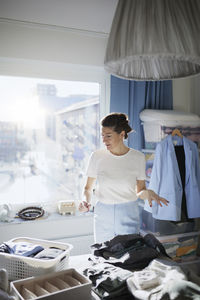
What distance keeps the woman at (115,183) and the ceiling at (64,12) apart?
3.07 feet

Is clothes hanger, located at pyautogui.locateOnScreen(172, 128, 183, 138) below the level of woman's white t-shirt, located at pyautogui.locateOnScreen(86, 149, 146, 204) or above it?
above

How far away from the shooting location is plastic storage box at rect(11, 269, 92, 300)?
3.48 feet

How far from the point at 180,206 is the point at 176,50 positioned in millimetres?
1910

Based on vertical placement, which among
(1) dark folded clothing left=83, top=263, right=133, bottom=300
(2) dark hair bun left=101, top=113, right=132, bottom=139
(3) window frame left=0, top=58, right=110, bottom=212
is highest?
(3) window frame left=0, top=58, right=110, bottom=212

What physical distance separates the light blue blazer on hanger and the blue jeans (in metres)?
0.70

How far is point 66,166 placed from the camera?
2.93 m

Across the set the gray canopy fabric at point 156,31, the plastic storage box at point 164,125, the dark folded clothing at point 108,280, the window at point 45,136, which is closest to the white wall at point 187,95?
the plastic storage box at point 164,125

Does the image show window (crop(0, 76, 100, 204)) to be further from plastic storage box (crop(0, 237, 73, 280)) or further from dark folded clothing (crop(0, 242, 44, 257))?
plastic storage box (crop(0, 237, 73, 280))

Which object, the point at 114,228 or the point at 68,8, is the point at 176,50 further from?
the point at 68,8

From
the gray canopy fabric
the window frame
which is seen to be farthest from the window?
the gray canopy fabric

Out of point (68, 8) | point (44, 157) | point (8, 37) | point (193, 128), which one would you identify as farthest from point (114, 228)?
point (8, 37)

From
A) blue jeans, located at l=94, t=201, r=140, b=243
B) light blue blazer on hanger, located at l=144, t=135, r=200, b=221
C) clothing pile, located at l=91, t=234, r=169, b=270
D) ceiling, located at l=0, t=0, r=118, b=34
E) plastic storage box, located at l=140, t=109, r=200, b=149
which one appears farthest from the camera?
plastic storage box, located at l=140, t=109, r=200, b=149

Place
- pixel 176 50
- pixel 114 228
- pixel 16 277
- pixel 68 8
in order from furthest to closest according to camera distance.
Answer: pixel 68 8, pixel 114 228, pixel 16 277, pixel 176 50

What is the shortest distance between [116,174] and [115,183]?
0.06 metres
